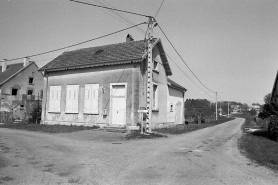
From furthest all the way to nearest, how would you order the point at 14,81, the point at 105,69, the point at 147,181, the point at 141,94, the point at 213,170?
the point at 14,81 < the point at 105,69 < the point at 141,94 < the point at 213,170 < the point at 147,181

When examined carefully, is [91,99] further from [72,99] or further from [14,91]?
[14,91]

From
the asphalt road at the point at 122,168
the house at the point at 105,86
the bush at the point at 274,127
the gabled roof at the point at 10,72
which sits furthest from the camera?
the gabled roof at the point at 10,72

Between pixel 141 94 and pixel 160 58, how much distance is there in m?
5.52

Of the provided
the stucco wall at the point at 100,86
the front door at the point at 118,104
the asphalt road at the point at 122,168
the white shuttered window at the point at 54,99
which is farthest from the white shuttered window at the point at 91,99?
the asphalt road at the point at 122,168

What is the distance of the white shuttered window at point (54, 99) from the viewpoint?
1786 centimetres

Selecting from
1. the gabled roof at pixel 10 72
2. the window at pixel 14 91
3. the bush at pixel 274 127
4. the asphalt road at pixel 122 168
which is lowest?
the asphalt road at pixel 122 168

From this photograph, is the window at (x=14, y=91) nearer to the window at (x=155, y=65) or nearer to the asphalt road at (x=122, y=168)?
the window at (x=155, y=65)

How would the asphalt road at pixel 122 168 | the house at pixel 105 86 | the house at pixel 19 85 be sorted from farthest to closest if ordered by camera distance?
the house at pixel 19 85
the house at pixel 105 86
the asphalt road at pixel 122 168

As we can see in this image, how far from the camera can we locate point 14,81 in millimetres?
34969

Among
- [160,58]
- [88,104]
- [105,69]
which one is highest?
[160,58]

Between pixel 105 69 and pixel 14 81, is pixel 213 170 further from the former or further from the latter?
pixel 14 81

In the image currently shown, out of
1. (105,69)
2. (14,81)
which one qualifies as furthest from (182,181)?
(14,81)

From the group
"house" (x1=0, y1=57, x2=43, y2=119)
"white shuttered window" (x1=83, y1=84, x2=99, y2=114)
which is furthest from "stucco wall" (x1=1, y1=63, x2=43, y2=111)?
"white shuttered window" (x1=83, y1=84, x2=99, y2=114)

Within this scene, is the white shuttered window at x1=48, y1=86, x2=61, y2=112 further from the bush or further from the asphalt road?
the bush
